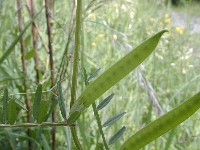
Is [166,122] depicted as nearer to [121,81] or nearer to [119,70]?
[119,70]

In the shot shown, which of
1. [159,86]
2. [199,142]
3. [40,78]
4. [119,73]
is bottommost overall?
[119,73]

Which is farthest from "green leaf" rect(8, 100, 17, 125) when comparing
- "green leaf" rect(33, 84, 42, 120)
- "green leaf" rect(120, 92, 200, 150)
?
"green leaf" rect(120, 92, 200, 150)

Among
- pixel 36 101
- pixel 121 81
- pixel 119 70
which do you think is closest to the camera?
pixel 119 70

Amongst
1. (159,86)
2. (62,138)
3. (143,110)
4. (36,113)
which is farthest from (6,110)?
(159,86)

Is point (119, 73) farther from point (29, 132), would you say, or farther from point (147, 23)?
point (147, 23)

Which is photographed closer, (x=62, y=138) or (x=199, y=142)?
(x=62, y=138)

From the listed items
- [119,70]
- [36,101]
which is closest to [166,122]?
[119,70]

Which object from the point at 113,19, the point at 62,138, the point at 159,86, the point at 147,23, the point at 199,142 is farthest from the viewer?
the point at 147,23
